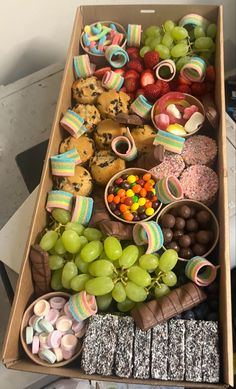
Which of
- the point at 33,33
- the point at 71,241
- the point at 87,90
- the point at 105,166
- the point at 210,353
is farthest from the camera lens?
the point at 33,33

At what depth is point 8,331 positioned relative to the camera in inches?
30.2

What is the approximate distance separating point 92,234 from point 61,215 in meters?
0.08

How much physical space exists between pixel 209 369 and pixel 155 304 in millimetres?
137

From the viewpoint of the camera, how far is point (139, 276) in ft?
2.73

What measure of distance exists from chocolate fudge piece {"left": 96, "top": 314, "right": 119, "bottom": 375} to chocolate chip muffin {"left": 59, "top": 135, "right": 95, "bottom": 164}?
363 millimetres

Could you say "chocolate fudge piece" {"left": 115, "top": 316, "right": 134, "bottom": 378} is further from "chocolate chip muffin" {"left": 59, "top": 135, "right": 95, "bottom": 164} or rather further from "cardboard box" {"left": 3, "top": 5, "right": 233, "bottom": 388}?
"chocolate chip muffin" {"left": 59, "top": 135, "right": 95, "bottom": 164}

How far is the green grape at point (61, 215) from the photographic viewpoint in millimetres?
920

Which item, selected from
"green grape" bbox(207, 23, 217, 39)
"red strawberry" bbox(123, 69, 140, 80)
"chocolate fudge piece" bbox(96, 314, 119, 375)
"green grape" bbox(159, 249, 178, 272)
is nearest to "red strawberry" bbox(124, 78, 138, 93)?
"red strawberry" bbox(123, 69, 140, 80)

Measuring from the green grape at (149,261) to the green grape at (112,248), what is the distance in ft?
0.15

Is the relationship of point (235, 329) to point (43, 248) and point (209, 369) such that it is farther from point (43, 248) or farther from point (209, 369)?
point (43, 248)

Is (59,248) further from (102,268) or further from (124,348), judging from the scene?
(124,348)

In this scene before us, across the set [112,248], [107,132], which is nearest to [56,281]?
[112,248]

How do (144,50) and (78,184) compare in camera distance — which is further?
(144,50)

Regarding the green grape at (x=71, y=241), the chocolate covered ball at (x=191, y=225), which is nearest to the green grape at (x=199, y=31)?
the chocolate covered ball at (x=191, y=225)
